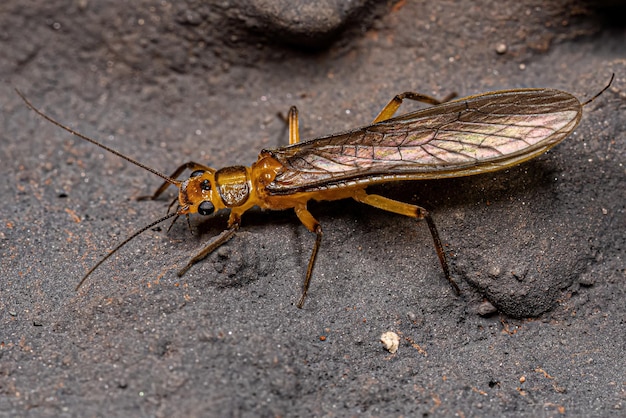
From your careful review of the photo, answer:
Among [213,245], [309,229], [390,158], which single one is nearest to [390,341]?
[309,229]

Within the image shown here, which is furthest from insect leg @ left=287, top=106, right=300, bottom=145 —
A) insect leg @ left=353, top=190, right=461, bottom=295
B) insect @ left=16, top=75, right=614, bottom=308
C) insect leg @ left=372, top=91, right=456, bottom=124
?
insect leg @ left=353, top=190, right=461, bottom=295

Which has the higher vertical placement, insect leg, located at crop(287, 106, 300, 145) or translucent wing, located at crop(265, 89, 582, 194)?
translucent wing, located at crop(265, 89, 582, 194)

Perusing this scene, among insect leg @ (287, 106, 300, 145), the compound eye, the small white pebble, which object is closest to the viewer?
the small white pebble

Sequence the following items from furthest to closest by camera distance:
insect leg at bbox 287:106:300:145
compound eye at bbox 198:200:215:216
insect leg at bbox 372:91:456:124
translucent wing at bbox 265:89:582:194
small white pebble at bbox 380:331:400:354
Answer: insect leg at bbox 287:106:300:145 → insect leg at bbox 372:91:456:124 → compound eye at bbox 198:200:215:216 → translucent wing at bbox 265:89:582:194 → small white pebble at bbox 380:331:400:354

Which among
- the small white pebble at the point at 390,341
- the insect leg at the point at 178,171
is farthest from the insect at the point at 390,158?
the small white pebble at the point at 390,341

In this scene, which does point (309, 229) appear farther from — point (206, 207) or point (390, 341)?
point (390, 341)

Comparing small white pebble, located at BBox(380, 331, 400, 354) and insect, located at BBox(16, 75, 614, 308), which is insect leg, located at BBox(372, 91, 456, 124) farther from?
small white pebble, located at BBox(380, 331, 400, 354)

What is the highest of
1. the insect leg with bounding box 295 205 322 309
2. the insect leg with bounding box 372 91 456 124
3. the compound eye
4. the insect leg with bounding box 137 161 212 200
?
the insect leg with bounding box 372 91 456 124
